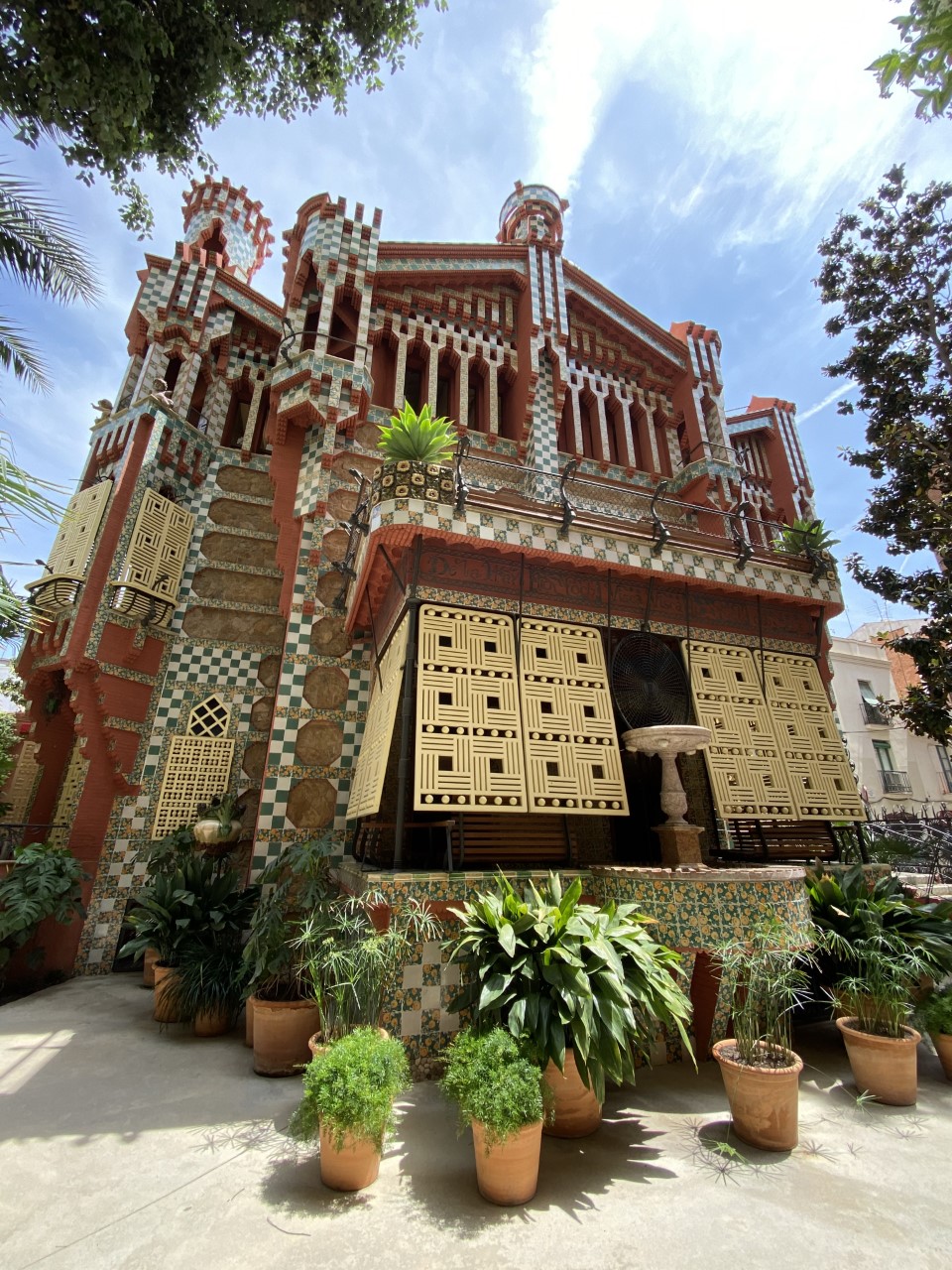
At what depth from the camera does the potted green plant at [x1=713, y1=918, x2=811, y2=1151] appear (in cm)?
400

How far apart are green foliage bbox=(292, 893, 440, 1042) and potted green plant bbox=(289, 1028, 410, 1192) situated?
687 mm

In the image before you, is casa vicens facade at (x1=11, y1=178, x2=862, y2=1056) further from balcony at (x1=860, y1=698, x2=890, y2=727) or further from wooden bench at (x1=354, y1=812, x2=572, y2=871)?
balcony at (x1=860, y1=698, x2=890, y2=727)

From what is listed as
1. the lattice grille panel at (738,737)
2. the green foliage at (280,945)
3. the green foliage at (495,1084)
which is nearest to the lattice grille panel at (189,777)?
the green foliage at (280,945)

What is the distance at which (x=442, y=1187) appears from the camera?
3.50m

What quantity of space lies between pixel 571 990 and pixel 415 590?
4260mm

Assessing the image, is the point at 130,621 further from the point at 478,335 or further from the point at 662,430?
the point at 662,430

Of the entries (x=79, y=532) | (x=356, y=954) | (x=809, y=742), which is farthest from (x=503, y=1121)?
(x=79, y=532)

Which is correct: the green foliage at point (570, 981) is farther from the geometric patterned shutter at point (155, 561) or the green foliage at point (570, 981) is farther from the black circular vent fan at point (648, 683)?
the geometric patterned shutter at point (155, 561)

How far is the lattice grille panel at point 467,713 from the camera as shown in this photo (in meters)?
6.12

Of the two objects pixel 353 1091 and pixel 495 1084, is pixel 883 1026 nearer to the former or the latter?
pixel 495 1084

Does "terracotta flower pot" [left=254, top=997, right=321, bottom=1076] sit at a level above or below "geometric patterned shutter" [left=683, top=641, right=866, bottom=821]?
below

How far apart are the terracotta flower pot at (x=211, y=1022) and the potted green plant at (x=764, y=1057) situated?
201 inches

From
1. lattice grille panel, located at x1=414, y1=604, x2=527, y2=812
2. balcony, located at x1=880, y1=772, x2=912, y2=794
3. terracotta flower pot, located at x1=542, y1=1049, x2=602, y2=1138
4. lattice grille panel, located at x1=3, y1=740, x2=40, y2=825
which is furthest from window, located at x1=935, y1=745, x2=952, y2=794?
lattice grille panel, located at x1=3, y1=740, x2=40, y2=825

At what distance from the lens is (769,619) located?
8.91 m
